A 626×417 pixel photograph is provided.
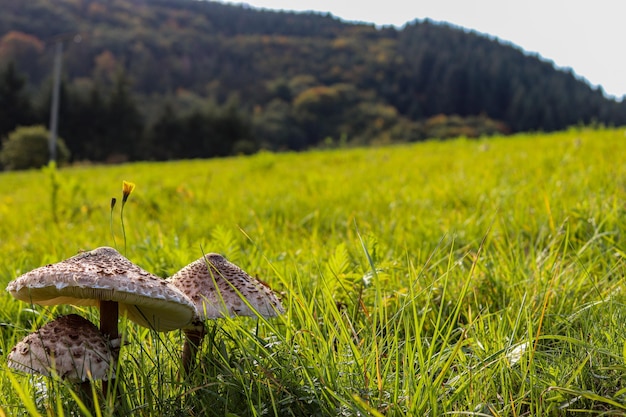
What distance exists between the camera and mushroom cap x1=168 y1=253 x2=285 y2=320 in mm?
1463

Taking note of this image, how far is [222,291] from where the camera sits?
1.51 metres

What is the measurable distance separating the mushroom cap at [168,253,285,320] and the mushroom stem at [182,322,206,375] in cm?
4

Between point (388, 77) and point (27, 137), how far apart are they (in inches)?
3095

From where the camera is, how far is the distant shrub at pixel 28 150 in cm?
3544

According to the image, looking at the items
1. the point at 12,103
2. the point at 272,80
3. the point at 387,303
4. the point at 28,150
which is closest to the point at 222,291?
the point at 387,303

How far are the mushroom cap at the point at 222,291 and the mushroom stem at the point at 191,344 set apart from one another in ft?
0.12

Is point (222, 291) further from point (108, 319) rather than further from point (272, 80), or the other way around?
point (272, 80)

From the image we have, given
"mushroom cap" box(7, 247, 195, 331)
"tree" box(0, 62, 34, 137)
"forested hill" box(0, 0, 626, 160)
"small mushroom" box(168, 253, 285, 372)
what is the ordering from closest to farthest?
"mushroom cap" box(7, 247, 195, 331)
"small mushroom" box(168, 253, 285, 372)
"tree" box(0, 62, 34, 137)
"forested hill" box(0, 0, 626, 160)

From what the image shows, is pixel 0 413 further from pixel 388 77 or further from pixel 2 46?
pixel 388 77

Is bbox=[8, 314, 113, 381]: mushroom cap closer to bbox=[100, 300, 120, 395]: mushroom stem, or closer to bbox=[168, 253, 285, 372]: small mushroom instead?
bbox=[100, 300, 120, 395]: mushroom stem

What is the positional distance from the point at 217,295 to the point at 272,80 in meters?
105

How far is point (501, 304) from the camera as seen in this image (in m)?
2.15

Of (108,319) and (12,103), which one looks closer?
(108,319)

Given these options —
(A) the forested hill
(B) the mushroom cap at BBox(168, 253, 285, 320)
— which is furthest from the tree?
(B) the mushroom cap at BBox(168, 253, 285, 320)
